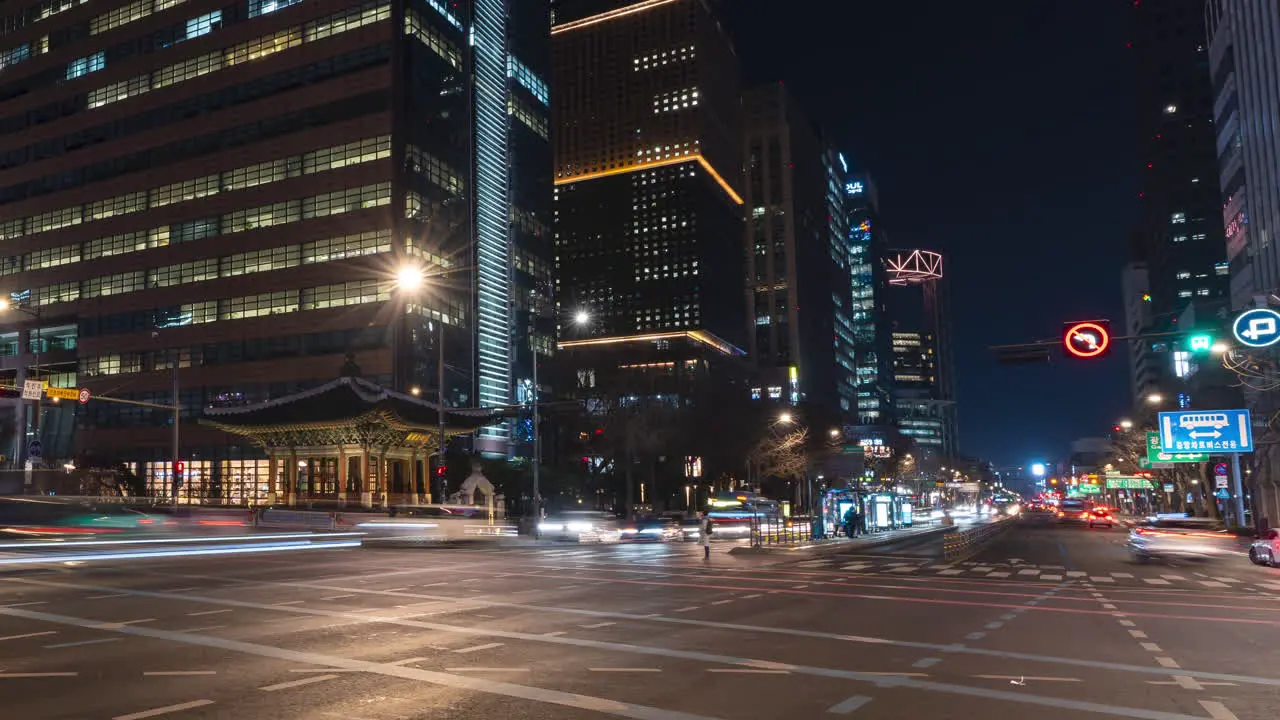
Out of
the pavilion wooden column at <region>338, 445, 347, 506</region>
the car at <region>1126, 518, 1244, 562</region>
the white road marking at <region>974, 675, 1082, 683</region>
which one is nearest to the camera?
the white road marking at <region>974, 675, 1082, 683</region>

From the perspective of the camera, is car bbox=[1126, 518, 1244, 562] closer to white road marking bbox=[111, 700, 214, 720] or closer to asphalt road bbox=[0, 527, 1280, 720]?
asphalt road bbox=[0, 527, 1280, 720]

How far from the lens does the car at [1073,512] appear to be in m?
80.0

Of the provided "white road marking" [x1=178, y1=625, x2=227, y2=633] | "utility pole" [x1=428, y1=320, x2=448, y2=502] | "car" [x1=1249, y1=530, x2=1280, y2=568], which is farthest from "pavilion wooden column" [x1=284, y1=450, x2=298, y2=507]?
"car" [x1=1249, y1=530, x2=1280, y2=568]

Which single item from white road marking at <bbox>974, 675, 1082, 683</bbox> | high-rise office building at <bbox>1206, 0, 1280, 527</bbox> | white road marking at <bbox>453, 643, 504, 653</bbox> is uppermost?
high-rise office building at <bbox>1206, 0, 1280, 527</bbox>

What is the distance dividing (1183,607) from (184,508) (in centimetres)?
5631

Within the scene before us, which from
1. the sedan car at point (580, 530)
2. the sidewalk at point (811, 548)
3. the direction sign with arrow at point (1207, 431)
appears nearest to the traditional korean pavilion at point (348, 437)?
the sedan car at point (580, 530)

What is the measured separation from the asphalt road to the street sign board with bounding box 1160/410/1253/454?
87.1ft

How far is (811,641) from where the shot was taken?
13625mm

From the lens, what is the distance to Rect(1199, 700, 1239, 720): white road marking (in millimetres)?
8969

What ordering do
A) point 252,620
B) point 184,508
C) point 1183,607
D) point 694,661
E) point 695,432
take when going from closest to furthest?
1. point 694,661
2. point 252,620
3. point 1183,607
4. point 184,508
5. point 695,432

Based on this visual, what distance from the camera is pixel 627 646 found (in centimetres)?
1312

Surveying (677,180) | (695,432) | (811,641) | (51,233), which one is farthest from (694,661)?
(677,180)

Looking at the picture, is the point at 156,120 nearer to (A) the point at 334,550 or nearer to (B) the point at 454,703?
(A) the point at 334,550

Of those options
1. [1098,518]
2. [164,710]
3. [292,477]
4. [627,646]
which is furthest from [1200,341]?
[1098,518]
